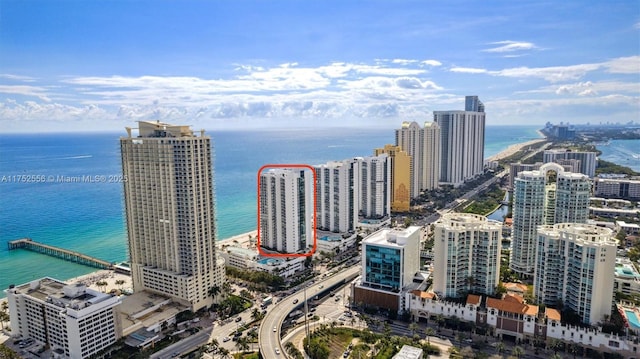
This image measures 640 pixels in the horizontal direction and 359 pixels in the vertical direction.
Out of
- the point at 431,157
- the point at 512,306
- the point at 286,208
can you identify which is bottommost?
the point at 512,306

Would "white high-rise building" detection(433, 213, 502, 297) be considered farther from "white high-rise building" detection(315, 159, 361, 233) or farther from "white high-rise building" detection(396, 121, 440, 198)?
"white high-rise building" detection(396, 121, 440, 198)

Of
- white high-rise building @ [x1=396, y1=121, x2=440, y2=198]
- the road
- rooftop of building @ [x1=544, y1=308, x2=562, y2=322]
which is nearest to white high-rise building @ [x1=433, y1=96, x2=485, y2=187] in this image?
white high-rise building @ [x1=396, y1=121, x2=440, y2=198]

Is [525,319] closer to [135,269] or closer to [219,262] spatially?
[219,262]

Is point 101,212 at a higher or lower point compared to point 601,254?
lower

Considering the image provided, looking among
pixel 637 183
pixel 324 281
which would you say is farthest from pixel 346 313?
pixel 637 183

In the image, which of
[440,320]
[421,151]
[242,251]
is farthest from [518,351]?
[421,151]

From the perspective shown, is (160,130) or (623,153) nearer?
(160,130)

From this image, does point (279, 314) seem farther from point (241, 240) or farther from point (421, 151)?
point (421, 151)
